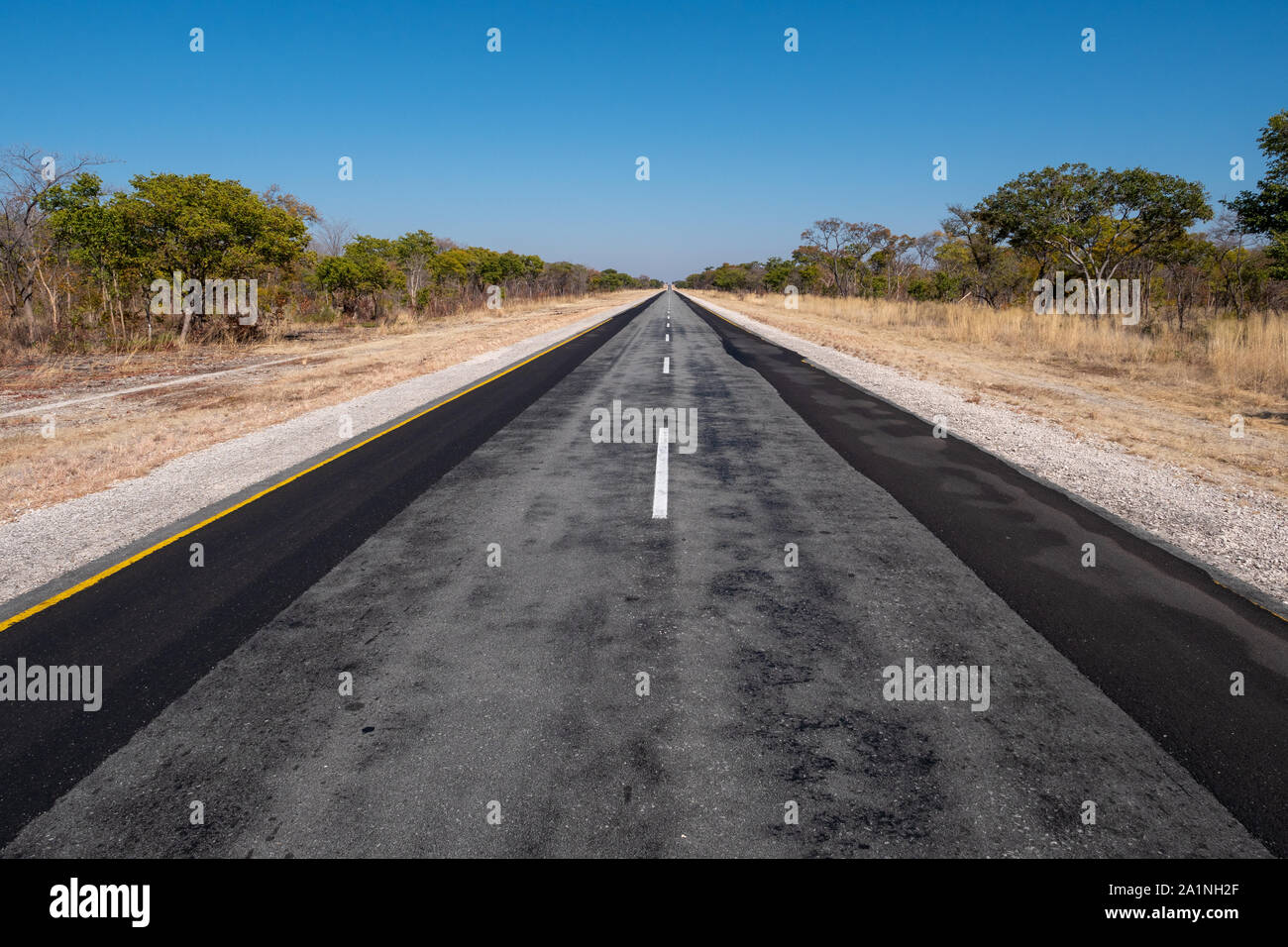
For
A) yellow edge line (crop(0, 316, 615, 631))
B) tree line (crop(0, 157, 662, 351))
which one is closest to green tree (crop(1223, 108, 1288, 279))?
yellow edge line (crop(0, 316, 615, 631))

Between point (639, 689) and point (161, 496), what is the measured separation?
5984mm

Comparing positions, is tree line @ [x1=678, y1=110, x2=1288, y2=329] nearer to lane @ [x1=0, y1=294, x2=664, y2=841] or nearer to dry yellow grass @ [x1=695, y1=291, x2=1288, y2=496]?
dry yellow grass @ [x1=695, y1=291, x2=1288, y2=496]

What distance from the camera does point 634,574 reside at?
481 centimetres

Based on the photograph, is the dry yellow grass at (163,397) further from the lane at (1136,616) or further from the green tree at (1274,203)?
the green tree at (1274,203)

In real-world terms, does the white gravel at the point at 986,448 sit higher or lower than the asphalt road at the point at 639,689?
higher

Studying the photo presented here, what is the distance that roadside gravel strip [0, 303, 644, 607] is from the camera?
17.2 feet

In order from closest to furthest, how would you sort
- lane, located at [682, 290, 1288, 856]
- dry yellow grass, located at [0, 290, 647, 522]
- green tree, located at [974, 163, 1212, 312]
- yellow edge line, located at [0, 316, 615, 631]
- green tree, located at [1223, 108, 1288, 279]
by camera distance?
lane, located at [682, 290, 1288, 856]
yellow edge line, located at [0, 316, 615, 631]
dry yellow grass, located at [0, 290, 647, 522]
green tree, located at [1223, 108, 1288, 279]
green tree, located at [974, 163, 1212, 312]

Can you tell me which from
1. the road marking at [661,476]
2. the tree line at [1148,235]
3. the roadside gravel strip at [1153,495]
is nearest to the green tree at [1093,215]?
the tree line at [1148,235]

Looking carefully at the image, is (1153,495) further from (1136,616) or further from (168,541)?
(168,541)

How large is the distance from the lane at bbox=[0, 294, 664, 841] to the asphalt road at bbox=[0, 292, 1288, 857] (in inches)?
0.9

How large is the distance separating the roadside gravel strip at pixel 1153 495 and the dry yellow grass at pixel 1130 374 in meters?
0.57

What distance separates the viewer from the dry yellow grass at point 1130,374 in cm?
909
